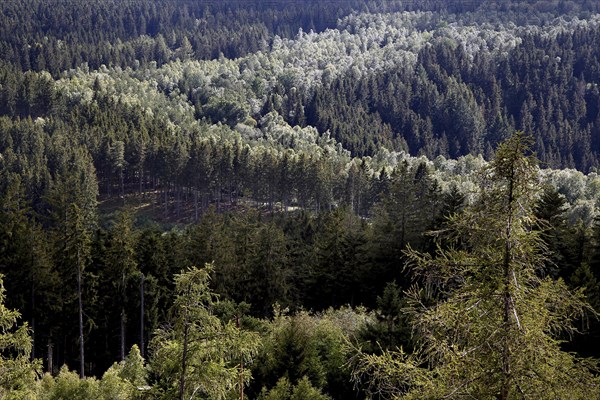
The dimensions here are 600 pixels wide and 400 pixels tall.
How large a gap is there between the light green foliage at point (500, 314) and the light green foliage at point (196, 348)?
17.5ft

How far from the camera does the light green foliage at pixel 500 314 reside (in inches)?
364

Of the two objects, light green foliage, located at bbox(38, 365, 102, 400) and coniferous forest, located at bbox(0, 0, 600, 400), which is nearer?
coniferous forest, located at bbox(0, 0, 600, 400)

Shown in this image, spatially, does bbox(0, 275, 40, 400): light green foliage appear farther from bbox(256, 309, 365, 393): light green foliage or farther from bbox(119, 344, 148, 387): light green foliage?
bbox(119, 344, 148, 387): light green foliage

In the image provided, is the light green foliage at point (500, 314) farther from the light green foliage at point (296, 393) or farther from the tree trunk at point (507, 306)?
the light green foliage at point (296, 393)

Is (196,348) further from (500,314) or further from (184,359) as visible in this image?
(500,314)

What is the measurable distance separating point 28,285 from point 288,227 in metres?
41.9

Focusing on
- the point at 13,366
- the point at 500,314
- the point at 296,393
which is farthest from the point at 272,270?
the point at 500,314

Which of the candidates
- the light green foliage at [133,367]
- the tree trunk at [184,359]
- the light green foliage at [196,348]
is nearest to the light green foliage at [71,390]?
the light green foliage at [133,367]

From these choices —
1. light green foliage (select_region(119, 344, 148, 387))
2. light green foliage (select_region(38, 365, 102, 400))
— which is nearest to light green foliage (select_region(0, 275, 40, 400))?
light green foliage (select_region(38, 365, 102, 400))

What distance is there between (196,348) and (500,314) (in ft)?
25.2

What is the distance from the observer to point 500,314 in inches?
382

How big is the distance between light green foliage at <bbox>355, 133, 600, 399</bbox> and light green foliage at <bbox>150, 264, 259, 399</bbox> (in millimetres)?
5325

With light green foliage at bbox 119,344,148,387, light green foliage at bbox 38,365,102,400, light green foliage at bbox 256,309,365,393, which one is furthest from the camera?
light green foliage at bbox 119,344,148,387

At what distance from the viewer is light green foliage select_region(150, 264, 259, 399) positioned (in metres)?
14.2
